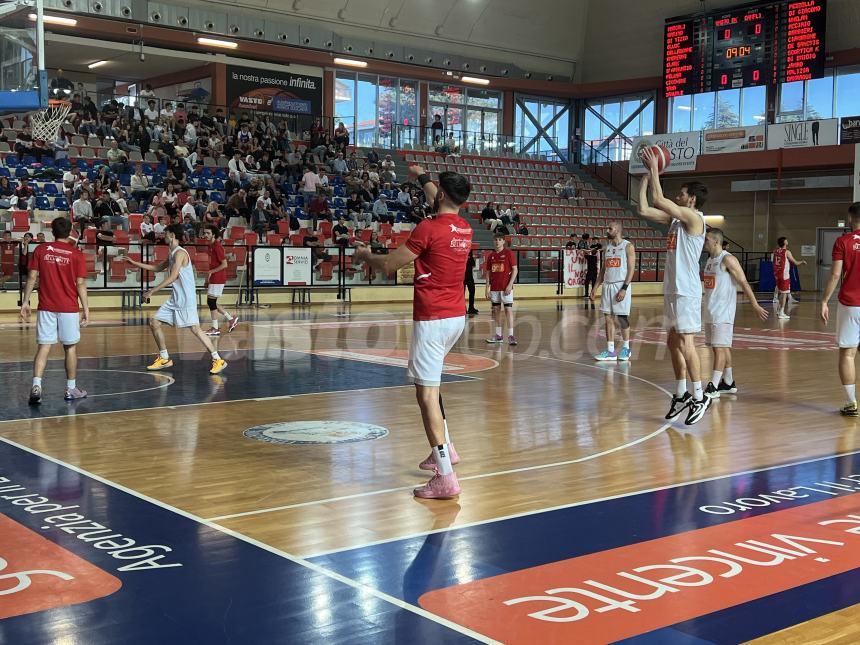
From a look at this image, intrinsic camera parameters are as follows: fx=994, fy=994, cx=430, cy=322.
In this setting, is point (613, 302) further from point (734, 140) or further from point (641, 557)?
point (734, 140)

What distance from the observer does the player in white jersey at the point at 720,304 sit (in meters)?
11.1

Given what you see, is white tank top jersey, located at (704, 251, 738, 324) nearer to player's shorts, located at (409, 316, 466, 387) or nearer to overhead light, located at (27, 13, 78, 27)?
player's shorts, located at (409, 316, 466, 387)

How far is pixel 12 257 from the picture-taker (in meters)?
23.0

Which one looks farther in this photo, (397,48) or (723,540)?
(397,48)

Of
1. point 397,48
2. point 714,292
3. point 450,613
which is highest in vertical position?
point 397,48

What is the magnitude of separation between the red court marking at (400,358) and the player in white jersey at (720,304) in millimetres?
3363

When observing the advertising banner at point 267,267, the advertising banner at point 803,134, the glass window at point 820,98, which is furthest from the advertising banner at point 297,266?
the glass window at point 820,98

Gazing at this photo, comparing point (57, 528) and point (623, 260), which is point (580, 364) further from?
point (57, 528)

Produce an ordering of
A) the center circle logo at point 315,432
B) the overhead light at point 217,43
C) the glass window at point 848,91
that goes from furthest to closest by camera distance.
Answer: the glass window at point 848,91 → the overhead light at point 217,43 → the center circle logo at point 315,432

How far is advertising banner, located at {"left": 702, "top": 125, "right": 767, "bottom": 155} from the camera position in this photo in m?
38.9

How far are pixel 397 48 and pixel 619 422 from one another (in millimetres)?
33350

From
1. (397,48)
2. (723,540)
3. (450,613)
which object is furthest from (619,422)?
(397,48)

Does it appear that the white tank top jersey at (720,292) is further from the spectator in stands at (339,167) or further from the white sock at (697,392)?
the spectator in stands at (339,167)

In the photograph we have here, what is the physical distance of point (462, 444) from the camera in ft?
27.5
